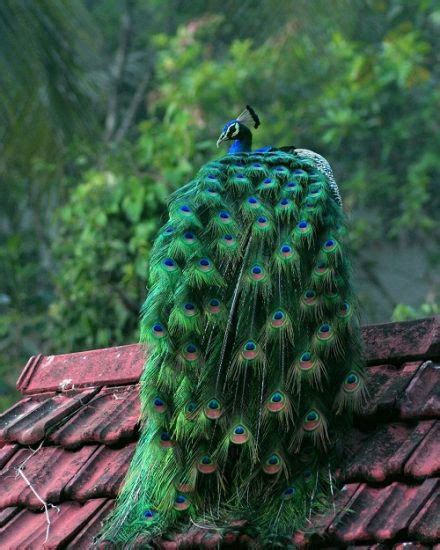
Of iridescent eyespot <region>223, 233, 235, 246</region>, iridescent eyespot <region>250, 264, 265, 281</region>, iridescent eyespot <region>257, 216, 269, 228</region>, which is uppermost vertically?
iridescent eyespot <region>257, 216, 269, 228</region>

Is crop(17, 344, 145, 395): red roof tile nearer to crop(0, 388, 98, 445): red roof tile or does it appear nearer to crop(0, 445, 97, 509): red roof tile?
crop(0, 388, 98, 445): red roof tile

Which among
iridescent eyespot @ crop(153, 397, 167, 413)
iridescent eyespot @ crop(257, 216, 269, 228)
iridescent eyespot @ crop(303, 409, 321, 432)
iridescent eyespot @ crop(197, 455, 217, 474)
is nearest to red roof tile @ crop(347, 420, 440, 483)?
iridescent eyespot @ crop(303, 409, 321, 432)

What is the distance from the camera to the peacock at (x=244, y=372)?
297 centimetres

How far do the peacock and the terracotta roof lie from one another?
0.09m

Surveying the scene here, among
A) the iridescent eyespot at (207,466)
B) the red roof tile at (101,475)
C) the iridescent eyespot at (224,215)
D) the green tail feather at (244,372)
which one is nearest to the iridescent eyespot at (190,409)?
the green tail feather at (244,372)

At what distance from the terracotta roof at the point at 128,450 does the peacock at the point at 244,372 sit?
9 cm

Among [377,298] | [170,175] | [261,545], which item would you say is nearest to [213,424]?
[261,545]

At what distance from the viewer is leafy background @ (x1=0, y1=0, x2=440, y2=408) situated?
243 inches

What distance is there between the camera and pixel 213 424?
302cm

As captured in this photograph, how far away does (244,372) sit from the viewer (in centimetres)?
305

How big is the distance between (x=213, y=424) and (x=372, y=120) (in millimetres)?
7373

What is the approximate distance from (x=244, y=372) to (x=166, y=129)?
6.71 m

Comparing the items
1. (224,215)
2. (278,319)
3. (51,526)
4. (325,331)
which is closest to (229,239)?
(224,215)

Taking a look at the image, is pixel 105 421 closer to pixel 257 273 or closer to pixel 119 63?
pixel 257 273
